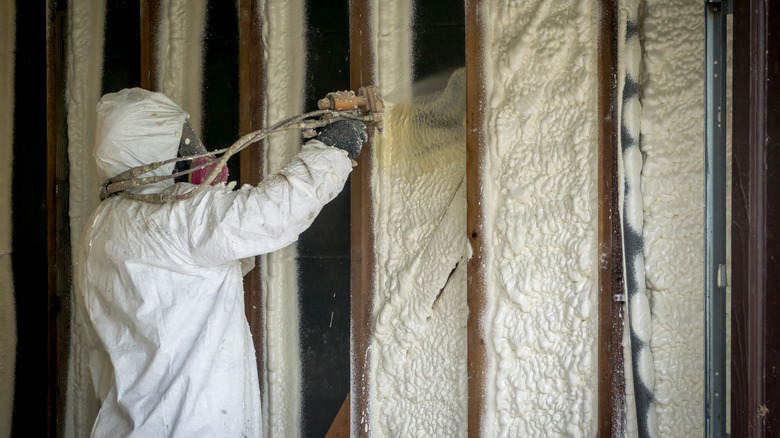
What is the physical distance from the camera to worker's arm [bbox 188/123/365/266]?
5.37 feet

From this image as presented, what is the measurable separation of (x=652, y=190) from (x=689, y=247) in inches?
6.8

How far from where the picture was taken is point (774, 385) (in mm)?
1296

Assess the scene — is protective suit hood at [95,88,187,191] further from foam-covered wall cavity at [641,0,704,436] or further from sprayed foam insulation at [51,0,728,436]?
foam-covered wall cavity at [641,0,704,436]

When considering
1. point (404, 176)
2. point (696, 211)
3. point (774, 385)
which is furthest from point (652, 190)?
point (404, 176)

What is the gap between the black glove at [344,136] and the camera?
178 cm

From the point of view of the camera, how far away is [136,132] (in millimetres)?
1850

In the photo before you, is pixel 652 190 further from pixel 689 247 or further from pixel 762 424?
pixel 762 424

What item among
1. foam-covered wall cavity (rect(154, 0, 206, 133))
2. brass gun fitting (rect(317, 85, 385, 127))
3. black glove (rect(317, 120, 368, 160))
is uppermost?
foam-covered wall cavity (rect(154, 0, 206, 133))

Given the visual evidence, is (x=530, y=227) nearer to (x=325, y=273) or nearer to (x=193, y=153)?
(x=325, y=273)

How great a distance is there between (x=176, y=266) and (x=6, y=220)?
54.3 inches

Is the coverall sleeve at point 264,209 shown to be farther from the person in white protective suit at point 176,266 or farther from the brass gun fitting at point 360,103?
the brass gun fitting at point 360,103

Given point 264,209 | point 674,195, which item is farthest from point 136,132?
point 674,195

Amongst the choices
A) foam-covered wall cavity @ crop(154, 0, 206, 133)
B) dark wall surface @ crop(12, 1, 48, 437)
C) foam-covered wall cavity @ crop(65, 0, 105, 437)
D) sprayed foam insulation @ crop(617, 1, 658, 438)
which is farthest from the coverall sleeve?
dark wall surface @ crop(12, 1, 48, 437)

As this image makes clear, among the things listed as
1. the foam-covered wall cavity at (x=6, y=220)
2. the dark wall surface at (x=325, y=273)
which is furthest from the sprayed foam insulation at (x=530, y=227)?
the foam-covered wall cavity at (x=6, y=220)
